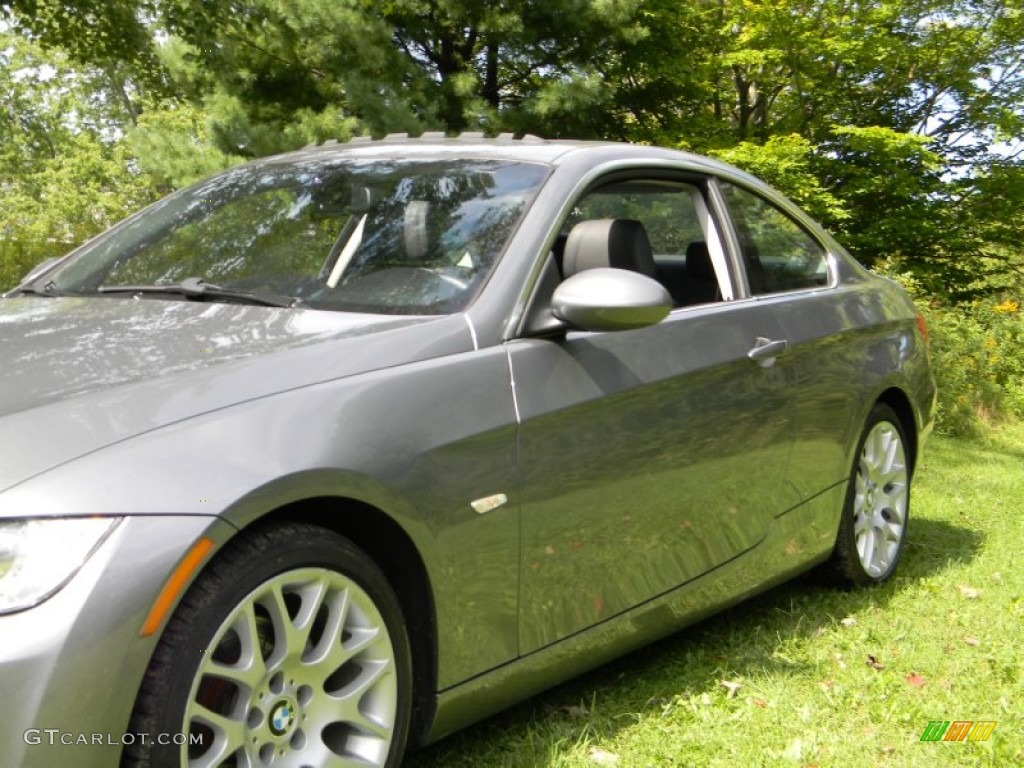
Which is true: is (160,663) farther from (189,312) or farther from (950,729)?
(950,729)

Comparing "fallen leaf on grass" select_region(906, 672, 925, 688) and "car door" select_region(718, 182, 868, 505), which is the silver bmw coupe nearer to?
"car door" select_region(718, 182, 868, 505)

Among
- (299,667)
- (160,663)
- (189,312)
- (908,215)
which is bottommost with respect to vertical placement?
(908,215)

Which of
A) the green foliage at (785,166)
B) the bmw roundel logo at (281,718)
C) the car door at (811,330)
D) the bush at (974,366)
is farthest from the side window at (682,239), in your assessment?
the green foliage at (785,166)

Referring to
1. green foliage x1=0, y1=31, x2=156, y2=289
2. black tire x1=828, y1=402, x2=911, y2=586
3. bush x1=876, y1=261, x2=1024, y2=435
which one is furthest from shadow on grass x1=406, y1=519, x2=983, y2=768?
green foliage x1=0, y1=31, x2=156, y2=289

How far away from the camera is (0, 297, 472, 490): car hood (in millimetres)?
2090

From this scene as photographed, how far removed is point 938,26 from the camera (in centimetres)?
1745

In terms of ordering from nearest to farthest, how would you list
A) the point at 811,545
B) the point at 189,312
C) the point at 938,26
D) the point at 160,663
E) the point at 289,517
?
the point at 160,663 < the point at 289,517 < the point at 189,312 < the point at 811,545 < the point at 938,26

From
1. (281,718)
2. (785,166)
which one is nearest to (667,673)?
(281,718)

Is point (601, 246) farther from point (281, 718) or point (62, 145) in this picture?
point (62, 145)

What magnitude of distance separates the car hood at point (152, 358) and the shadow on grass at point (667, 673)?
42.9 inches

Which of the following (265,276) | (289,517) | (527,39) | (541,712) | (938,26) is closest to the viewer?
(289,517)

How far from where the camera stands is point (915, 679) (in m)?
3.85

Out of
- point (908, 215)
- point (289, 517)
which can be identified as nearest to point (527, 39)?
point (908, 215)

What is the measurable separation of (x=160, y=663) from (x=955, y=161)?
18093 mm
